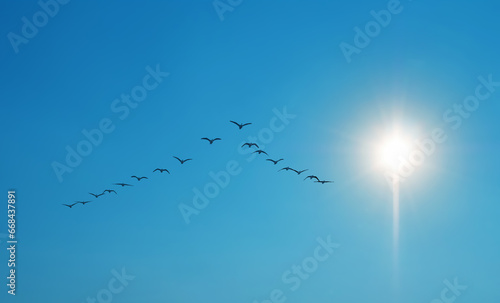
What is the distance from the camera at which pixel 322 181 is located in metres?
117

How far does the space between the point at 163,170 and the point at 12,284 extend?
33462 mm

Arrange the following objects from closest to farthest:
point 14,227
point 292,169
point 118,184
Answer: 1. point 14,227
2. point 292,169
3. point 118,184

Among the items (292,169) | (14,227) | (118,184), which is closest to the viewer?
(14,227)

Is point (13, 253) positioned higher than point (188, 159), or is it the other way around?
point (188, 159)

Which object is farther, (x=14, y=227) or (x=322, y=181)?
(x=322, y=181)

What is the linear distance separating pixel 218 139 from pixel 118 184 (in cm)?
2536

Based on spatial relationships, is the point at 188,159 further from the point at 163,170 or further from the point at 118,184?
the point at 118,184

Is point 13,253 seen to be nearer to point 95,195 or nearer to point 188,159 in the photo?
point 95,195

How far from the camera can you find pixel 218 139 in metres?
111

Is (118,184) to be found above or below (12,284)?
above

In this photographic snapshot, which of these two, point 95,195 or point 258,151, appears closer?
point 258,151

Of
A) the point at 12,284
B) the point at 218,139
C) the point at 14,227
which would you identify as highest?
the point at 218,139

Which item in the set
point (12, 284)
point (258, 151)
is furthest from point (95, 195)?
point (258, 151)

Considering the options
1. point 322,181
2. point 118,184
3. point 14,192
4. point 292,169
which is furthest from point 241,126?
point 14,192
